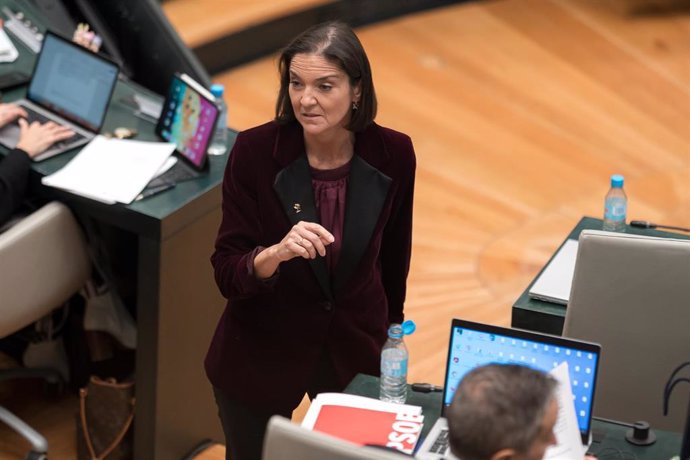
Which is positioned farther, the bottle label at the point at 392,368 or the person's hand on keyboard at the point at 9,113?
the person's hand on keyboard at the point at 9,113

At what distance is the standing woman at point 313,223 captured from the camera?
2582 millimetres

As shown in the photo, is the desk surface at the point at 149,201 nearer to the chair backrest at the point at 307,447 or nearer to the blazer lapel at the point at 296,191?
the blazer lapel at the point at 296,191

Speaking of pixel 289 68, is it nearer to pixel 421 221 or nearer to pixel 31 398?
pixel 31 398

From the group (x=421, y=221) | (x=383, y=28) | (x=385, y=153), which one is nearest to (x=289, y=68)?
(x=385, y=153)

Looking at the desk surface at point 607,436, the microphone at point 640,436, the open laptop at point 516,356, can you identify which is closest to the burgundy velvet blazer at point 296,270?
the desk surface at point 607,436

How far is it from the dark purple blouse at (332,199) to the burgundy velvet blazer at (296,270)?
0.07 ft

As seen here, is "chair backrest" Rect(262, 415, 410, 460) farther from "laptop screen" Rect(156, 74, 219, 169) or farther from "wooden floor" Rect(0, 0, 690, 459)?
"wooden floor" Rect(0, 0, 690, 459)

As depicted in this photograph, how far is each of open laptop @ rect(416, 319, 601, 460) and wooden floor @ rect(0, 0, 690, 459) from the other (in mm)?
1378

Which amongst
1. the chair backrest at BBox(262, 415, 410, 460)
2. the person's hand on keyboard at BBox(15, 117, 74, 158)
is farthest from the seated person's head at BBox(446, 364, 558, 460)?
the person's hand on keyboard at BBox(15, 117, 74, 158)

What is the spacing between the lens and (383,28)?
6953 mm

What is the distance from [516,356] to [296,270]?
52 cm

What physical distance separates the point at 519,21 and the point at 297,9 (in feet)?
4.81

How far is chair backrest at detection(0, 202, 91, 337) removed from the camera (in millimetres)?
3350

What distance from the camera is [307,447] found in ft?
6.82
